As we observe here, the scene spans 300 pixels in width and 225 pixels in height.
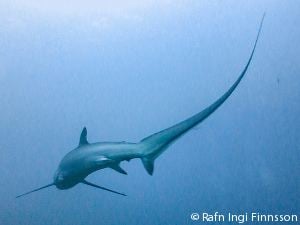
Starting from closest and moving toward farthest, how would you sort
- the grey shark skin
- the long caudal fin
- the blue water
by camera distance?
the long caudal fin < the grey shark skin < the blue water

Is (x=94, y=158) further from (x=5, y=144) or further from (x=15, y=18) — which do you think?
(x=15, y=18)

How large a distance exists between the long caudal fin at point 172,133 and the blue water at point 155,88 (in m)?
4.79

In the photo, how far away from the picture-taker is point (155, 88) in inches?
448

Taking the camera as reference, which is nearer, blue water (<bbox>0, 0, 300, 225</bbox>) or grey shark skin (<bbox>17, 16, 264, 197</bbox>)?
grey shark skin (<bbox>17, 16, 264, 197</bbox>)

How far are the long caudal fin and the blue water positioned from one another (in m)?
4.79

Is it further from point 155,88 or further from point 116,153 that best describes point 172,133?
point 155,88

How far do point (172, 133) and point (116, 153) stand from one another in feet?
2.04

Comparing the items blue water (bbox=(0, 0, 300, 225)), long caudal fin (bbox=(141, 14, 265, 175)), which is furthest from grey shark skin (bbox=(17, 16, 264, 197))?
blue water (bbox=(0, 0, 300, 225))

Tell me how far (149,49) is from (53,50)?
10.3ft

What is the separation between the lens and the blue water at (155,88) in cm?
849

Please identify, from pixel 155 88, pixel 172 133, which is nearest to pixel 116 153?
pixel 172 133

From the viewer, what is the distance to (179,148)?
38.2ft

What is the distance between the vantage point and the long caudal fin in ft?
6.46

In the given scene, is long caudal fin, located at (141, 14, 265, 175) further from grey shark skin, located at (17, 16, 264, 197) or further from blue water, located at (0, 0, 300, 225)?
blue water, located at (0, 0, 300, 225)
